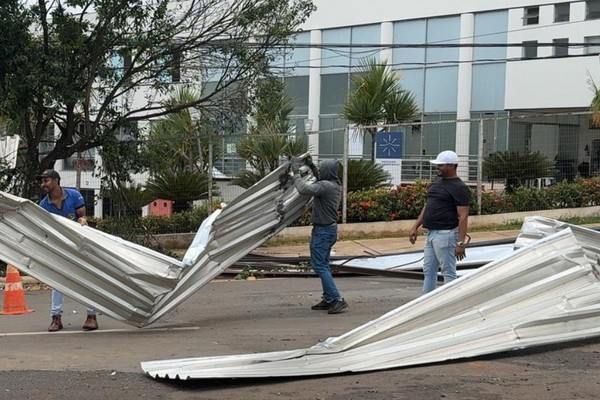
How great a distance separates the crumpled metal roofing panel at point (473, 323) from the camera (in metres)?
6.14

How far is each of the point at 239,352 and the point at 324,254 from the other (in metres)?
2.24

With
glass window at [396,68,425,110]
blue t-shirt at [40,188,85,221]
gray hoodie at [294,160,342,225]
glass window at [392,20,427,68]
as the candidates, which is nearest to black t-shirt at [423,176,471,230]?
gray hoodie at [294,160,342,225]

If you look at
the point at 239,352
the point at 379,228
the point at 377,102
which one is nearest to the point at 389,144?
the point at 379,228

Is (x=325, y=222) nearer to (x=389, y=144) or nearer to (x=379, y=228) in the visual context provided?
(x=379, y=228)

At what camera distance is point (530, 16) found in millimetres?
30984

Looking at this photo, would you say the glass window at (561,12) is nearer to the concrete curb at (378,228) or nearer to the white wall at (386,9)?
the white wall at (386,9)

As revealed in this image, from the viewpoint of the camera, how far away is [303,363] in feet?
20.0

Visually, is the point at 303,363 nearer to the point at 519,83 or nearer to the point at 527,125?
the point at 527,125

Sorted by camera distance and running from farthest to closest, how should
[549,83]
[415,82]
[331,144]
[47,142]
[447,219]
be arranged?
[415,82]
[549,83]
[331,144]
[47,142]
[447,219]

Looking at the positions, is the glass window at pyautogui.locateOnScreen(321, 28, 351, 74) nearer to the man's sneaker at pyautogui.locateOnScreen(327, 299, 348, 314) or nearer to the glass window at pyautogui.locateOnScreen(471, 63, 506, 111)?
the glass window at pyautogui.locateOnScreen(471, 63, 506, 111)

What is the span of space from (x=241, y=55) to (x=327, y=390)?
914 cm

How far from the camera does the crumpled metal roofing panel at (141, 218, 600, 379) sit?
614 cm

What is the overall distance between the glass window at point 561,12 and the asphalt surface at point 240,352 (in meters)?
24.3

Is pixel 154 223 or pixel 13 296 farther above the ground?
pixel 154 223
